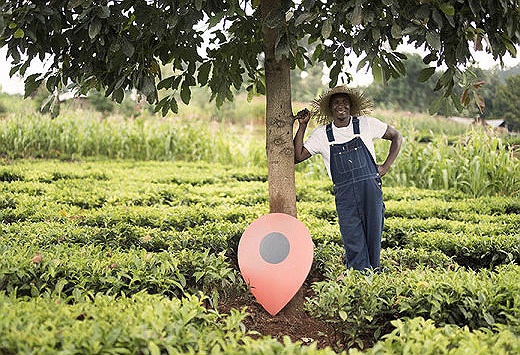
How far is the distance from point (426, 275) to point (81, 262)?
1.69 meters

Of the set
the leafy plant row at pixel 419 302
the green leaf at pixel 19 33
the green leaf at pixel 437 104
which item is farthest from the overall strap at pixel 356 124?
the green leaf at pixel 19 33

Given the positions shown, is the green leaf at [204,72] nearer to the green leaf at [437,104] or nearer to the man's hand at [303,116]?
the man's hand at [303,116]

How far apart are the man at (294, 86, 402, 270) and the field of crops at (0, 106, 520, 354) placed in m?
0.18

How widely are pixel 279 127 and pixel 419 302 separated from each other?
125cm

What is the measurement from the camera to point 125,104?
737 inches

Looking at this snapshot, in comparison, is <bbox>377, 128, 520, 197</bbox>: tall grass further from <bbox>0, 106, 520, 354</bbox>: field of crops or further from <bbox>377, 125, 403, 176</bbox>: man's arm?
<bbox>377, 125, 403, 176</bbox>: man's arm

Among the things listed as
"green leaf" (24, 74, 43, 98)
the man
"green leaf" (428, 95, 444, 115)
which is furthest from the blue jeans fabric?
"green leaf" (24, 74, 43, 98)

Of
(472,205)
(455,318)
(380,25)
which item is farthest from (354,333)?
(472,205)

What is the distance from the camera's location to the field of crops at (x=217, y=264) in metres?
2.26

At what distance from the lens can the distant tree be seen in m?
15.5

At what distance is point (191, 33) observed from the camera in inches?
129

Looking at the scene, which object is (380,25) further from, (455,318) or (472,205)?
(472,205)

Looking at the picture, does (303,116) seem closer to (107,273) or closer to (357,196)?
(357,196)

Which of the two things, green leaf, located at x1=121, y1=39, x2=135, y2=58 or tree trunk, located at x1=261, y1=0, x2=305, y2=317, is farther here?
tree trunk, located at x1=261, y1=0, x2=305, y2=317
